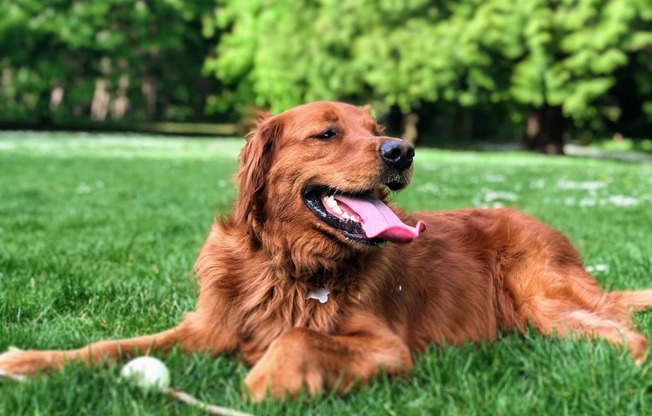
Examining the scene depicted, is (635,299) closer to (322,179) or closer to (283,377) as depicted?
(322,179)

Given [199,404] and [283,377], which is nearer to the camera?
[199,404]

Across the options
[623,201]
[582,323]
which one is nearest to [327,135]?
[582,323]

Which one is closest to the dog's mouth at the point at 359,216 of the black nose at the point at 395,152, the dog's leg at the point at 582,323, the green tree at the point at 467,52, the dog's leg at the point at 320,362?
the black nose at the point at 395,152

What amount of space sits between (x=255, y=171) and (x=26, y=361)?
1.22 m

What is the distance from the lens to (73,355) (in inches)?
105

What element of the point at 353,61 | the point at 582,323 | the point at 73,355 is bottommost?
the point at 73,355

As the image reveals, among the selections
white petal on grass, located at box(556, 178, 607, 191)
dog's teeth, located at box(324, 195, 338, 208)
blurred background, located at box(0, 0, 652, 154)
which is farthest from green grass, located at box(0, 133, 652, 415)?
blurred background, located at box(0, 0, 652, 154)

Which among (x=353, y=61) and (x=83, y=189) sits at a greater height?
(x=353, y=61)

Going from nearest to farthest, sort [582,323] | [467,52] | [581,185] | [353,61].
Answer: [582,323], [581,185], [467,52], [353,61]

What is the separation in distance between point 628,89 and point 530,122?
422 cm

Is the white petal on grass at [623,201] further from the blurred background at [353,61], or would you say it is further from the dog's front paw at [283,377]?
the blurred background at [353,61]

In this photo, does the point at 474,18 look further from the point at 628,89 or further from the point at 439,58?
the point at 628,89

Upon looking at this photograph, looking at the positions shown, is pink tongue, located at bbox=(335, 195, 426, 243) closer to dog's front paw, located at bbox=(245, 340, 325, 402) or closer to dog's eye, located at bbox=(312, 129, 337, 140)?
dog's eye, located at bbox=(312, 129, 337, 140)

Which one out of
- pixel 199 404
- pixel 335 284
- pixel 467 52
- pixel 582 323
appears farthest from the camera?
pixel 467 52
